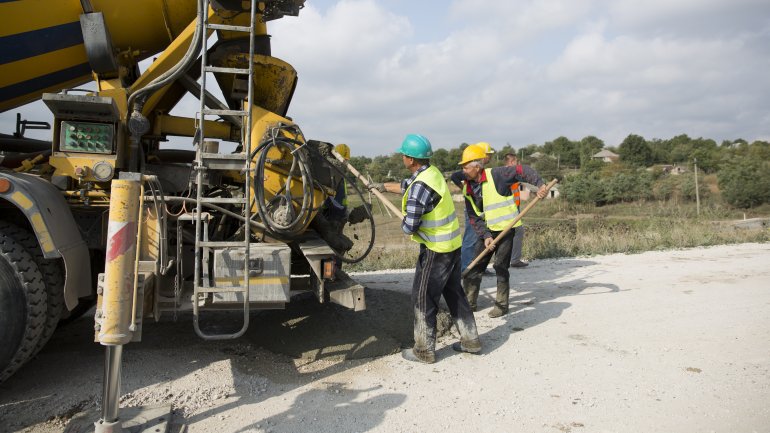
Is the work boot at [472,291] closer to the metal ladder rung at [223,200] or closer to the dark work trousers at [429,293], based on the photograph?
the dark work trousers at [429,293]

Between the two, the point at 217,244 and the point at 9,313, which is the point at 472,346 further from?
the point at 9,313

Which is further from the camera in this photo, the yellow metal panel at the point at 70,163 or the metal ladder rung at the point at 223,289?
the yellow metal panel at the point at 70,163

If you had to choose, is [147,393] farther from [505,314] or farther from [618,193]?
[618,193]

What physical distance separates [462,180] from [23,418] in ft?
13.6

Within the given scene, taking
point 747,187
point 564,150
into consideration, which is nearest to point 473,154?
point 747,187

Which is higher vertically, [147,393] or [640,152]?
[640,152]

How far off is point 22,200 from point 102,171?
565 millimetres

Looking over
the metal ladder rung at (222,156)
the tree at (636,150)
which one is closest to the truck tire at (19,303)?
the metal ladder rung at (222,156)

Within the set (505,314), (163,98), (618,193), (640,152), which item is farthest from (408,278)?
(640,152)

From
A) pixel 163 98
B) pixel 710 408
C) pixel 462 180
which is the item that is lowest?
pixel 710 408

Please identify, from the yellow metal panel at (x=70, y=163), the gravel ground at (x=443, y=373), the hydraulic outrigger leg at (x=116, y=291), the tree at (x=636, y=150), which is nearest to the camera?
the hydraulic outrigger leg at (x=116, y=291)

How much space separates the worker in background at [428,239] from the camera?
403 centimetres

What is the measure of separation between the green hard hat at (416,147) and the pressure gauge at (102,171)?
213 centimetres

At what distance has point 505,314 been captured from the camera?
212 inches
